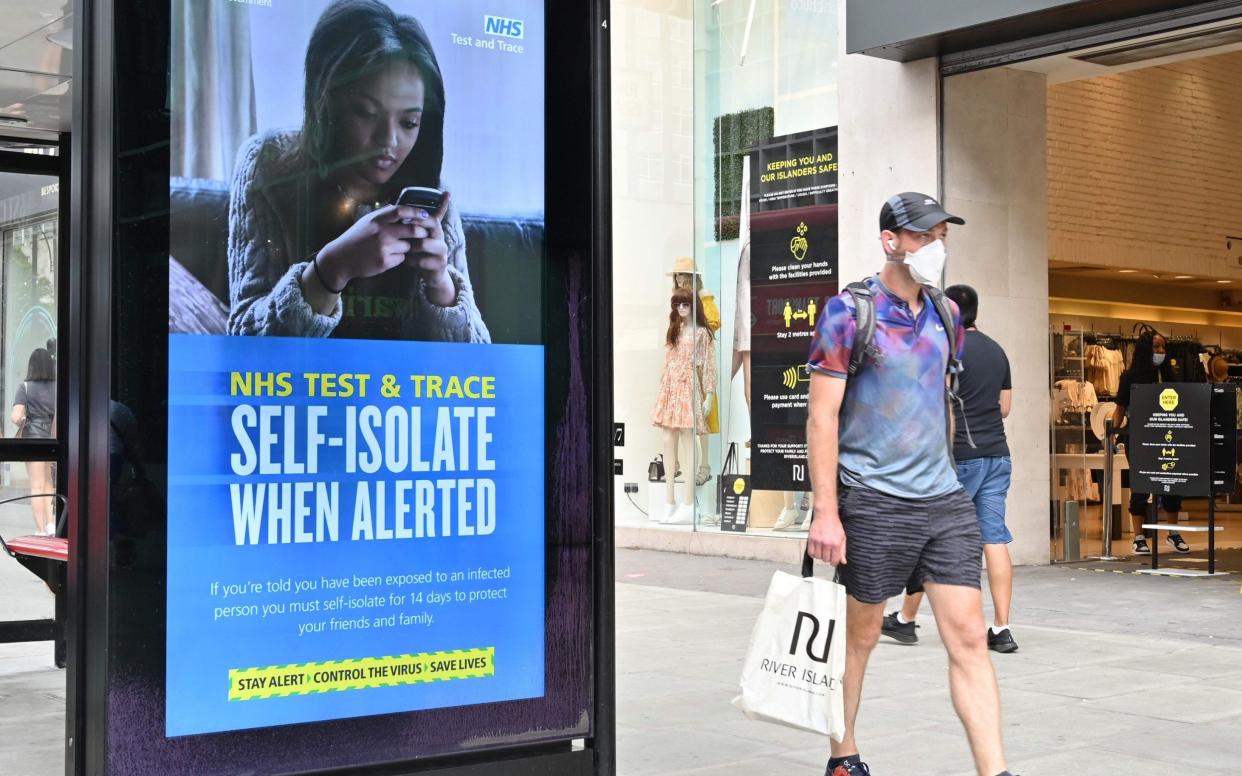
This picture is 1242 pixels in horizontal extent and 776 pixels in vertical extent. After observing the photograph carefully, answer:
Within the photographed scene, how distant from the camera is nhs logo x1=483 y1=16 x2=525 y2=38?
182 inches

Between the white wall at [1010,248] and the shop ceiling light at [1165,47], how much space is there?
0.88 metres

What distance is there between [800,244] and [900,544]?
921 centimetres

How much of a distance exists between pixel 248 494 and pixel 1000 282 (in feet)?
31.6

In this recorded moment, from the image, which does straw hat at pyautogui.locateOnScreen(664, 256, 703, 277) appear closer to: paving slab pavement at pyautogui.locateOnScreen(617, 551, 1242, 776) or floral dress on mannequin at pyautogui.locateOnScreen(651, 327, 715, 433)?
floral dress on mannequin at pyautogui.locateOnScreen(651, 327, 715, 433)

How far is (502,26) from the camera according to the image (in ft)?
15.3

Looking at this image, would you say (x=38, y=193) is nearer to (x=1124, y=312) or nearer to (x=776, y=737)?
(x=776, y=737)

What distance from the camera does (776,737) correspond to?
623cm

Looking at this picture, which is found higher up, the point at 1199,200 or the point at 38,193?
the point at 1199,200

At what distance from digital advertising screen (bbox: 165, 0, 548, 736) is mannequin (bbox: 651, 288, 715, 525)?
408 inches

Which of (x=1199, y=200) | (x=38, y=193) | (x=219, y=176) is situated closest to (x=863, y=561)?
(x=219, y=176)

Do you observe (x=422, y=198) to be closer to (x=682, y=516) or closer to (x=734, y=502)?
(x=734, y=502)

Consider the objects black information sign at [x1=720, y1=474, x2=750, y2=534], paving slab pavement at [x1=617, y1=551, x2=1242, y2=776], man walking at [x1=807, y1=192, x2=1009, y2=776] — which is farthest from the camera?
black information sign at [x1=720, y1=474, x2=750, y2=534]

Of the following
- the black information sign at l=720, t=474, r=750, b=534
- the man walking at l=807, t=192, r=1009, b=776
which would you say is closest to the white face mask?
the man walking at l=807, t=192, r=1009, b=776

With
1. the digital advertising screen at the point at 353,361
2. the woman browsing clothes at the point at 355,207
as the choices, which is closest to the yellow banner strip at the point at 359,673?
the digital advertising screen at the point at 353,361
